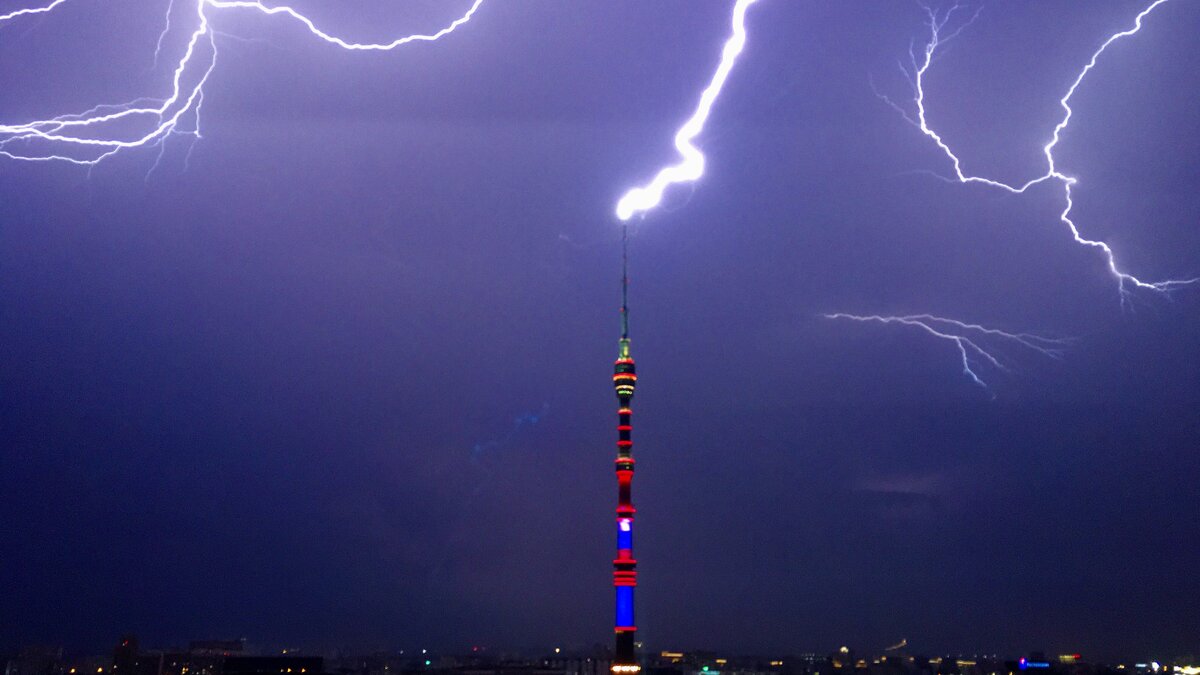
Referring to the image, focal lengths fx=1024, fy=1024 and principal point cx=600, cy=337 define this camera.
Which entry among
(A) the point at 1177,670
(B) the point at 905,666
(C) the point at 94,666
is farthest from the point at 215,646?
(A) the point at 1177,670

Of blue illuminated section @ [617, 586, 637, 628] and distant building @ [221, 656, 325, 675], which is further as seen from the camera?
distant building @ [221, 656, 325, 675]

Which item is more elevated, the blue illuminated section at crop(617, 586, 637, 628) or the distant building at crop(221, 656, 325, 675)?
the blue illuminated section at crop(617, 586, 637, 628)

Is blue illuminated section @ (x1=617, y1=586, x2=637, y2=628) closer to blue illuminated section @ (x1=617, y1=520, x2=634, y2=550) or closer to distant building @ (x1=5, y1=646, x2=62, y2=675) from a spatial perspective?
blue illuminated section @ (x1=617, y1=520, x2=634, y2=550)

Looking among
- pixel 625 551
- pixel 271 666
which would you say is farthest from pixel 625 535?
pixel 271 666

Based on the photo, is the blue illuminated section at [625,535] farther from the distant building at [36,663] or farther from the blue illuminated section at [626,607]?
the distant building at [36,663]

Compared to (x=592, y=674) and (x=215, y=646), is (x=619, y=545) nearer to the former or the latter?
(x=592, y=674)

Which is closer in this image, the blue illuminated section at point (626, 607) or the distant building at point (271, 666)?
the blue illuminated section at point (626, 607)

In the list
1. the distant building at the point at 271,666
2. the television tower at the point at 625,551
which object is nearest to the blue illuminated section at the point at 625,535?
the television tower at the point at 625,551

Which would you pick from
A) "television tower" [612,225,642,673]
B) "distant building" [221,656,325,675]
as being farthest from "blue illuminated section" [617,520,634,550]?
"distant building" [221,656,325,675]
